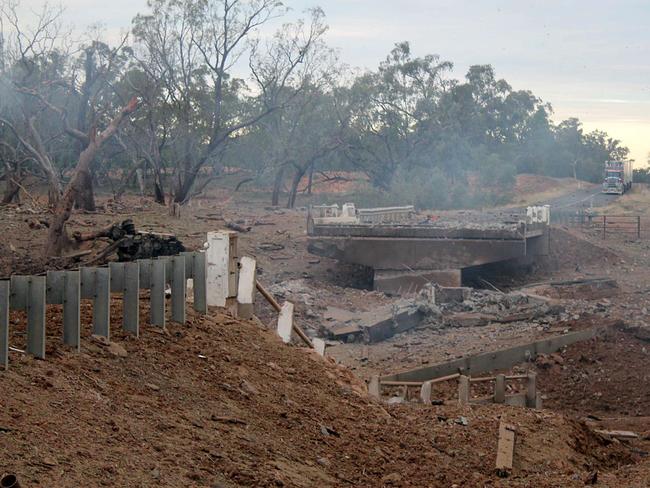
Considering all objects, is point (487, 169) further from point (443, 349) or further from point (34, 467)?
point (34, 467)

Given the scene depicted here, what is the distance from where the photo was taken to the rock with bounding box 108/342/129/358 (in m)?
6.73

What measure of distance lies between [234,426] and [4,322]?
5.12 ft

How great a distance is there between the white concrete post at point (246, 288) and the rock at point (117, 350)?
2524 millimetres

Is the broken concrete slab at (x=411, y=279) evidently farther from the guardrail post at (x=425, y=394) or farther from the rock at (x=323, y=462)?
the rock at (x=323, y=462)

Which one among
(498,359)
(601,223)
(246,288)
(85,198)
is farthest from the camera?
(601,223)

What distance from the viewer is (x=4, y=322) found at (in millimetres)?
5652

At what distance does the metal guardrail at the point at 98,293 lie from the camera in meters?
6.02

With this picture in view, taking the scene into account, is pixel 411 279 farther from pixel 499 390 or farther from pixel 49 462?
pixel 49 462

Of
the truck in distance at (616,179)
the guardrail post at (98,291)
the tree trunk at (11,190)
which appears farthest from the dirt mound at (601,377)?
the truck in distance at (616,179)

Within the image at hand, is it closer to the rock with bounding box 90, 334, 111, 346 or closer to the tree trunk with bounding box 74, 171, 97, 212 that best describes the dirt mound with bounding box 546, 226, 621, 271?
the tree trunk with bounding box 74, 171, 97, 212

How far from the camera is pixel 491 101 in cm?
6381

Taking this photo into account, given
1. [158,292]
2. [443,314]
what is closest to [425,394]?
[158,292]

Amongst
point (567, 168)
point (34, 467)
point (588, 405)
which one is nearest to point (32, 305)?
point (34, 467)

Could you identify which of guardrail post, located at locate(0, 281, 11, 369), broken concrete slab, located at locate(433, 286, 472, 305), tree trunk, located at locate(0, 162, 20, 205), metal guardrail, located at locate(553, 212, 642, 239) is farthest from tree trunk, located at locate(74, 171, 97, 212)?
guardrail post, located at locate(0, 281, 11, 369)
